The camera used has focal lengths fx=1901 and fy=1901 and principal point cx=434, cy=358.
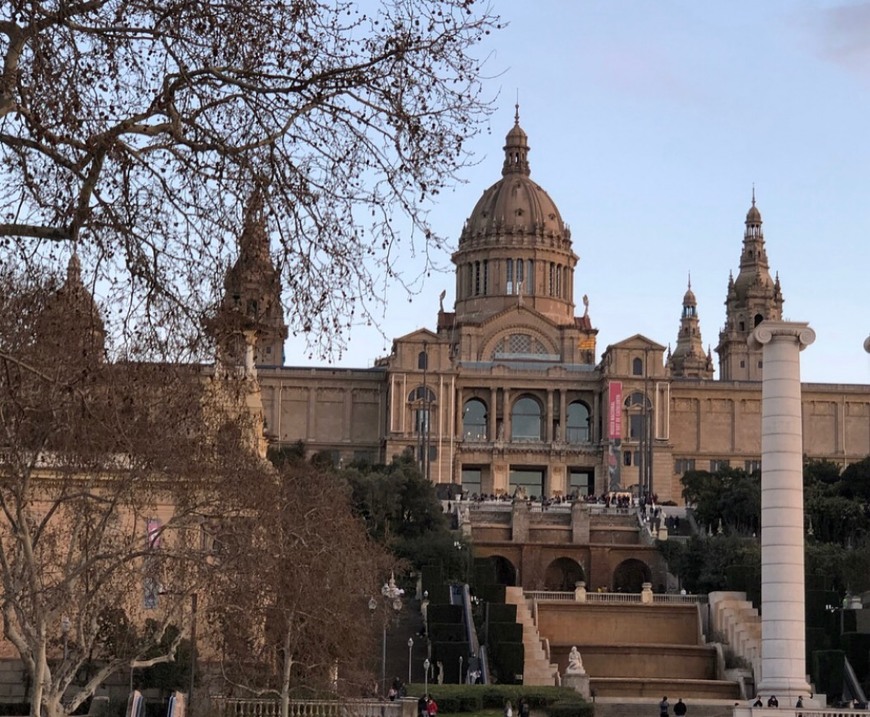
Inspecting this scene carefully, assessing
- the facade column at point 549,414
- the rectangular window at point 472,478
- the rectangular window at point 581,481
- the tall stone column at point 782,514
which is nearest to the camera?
the tall stone column at point 782,514

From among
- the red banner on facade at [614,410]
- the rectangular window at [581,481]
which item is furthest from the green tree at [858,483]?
the rectangular window at [581,481]

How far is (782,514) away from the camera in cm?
5488

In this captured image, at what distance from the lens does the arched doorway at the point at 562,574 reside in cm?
10125

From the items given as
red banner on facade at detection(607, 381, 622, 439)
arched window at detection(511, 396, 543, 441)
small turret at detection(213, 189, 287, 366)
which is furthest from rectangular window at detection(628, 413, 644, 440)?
small turret at detection(213, 189, 287, 366)

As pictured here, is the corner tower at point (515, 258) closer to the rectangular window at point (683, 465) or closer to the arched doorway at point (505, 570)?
the rectangular window at point (683, 465)

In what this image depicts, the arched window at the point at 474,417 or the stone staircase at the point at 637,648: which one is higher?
the arched window at the point at 474,417

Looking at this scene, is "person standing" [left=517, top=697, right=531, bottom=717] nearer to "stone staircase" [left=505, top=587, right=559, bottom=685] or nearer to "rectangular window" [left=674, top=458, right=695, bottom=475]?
"stone staircase" [left=505, top=587, right=559, bottom=685]

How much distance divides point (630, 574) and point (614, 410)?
3115 centimetres

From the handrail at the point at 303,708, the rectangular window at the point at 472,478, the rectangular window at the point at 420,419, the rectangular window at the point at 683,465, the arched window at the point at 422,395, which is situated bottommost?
the handrail at the point at 303,708

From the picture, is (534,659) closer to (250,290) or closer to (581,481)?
(250,290)

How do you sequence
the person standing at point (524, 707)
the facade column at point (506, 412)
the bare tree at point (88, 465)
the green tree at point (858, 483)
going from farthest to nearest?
the facade column at point (506, 412)
the green tree at point (858, 483)
the person standing at point (524, 707)
the bare tree at point (88, 465)

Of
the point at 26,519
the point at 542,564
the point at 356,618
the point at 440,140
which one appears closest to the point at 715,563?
the point at 542,564

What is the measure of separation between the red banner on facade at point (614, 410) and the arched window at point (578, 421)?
5523 millimetres

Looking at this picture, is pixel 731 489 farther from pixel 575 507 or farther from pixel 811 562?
pixel 811 562
